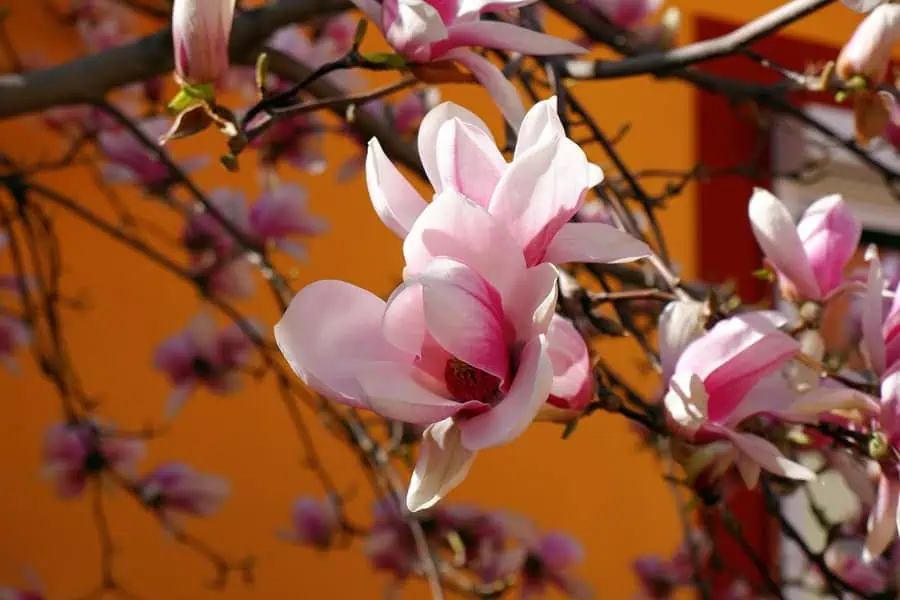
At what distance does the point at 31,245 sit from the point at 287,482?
513mm

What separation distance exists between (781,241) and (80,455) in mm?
639

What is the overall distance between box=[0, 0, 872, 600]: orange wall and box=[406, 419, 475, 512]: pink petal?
75 centimetres

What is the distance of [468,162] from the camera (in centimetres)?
30

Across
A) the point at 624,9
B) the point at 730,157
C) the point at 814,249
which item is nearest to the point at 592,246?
the point at 814,249

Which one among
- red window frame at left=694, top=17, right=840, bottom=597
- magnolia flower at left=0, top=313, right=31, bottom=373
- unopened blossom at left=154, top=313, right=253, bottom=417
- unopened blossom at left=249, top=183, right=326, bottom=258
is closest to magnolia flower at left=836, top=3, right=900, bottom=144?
unopened blossom at left=249, top=183, right=326, bottom=258

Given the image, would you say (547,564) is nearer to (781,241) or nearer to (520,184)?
(781,241)

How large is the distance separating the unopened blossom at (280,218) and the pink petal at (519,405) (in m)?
0.54

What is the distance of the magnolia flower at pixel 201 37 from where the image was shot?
0.37 meters

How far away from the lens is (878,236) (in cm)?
165

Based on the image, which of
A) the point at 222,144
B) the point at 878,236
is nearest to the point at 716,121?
the point at 878,236

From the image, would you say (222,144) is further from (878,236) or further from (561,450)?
(878,236)

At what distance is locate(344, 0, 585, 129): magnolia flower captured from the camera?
35 cm

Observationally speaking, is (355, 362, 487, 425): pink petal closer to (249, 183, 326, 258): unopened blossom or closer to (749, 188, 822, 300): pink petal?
(749, 188, 822, 300): pink petal

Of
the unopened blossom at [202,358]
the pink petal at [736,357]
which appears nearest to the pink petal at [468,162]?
the pink petal at [736,357]
